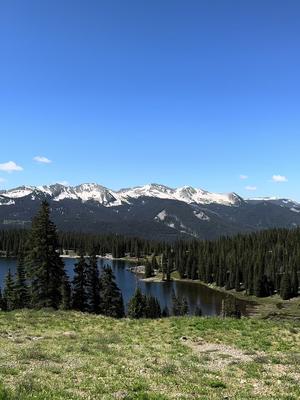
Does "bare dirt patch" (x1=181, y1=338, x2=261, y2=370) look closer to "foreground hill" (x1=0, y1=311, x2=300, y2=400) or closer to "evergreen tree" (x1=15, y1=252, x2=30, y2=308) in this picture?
"foreground hill" (x1=0, y1=311, x2=300, y2=400)

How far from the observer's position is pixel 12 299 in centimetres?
9225

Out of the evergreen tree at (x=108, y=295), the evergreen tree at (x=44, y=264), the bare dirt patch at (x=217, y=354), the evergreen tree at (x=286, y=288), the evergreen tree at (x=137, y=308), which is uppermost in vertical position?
the evergreen tree at (x=44, y=264)

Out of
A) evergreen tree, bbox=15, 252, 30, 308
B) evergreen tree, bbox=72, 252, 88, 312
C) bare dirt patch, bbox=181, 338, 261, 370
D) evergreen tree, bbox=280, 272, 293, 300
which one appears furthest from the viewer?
evergreen tree, bbox=280, 272, 293, 300

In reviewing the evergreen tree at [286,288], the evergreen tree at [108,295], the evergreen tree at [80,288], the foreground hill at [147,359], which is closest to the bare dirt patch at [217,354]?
the foreground hill at [147,359]

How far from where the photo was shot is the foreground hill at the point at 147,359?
60.1 feet

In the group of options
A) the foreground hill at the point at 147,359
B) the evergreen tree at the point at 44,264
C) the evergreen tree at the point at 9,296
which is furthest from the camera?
the evergreen tree at the point at 9,296

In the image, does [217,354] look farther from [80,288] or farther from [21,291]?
[21,291]

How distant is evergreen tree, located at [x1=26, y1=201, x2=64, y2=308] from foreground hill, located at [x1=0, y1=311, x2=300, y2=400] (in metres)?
23.0

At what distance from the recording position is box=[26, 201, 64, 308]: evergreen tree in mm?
63906

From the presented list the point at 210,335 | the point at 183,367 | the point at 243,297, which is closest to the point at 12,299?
the point at 210,335

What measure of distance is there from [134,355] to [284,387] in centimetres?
879

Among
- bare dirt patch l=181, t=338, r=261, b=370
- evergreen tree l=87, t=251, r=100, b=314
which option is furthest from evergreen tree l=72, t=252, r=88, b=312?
bare dirt patch l=181, t=338, r=261, b=370

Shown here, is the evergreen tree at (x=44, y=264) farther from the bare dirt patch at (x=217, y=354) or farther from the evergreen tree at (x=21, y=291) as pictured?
the bare dirt patch at (x=217, y=354)

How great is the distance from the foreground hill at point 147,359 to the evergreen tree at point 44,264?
23033mm
